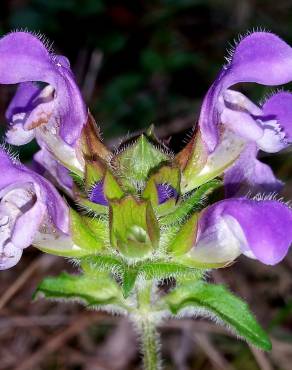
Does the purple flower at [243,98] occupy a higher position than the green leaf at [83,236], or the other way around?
the purple flower at [243,98]

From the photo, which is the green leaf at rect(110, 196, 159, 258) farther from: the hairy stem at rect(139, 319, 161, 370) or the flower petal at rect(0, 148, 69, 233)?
the hairy stem at rect(139, 319, 161, 370)

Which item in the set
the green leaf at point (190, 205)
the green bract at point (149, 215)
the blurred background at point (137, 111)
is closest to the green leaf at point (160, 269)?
the green bract at point (149, 215)

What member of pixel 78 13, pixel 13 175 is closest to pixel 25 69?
pixel 13 175

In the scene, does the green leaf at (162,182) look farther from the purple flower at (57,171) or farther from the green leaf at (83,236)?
the purple flower at (57,171)

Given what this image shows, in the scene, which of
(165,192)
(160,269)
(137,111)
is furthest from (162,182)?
(137,111)

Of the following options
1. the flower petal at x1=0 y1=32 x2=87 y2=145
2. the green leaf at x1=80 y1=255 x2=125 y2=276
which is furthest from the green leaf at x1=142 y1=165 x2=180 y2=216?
the flower petal at x1=0 y1=32 x2=87 y2=145
